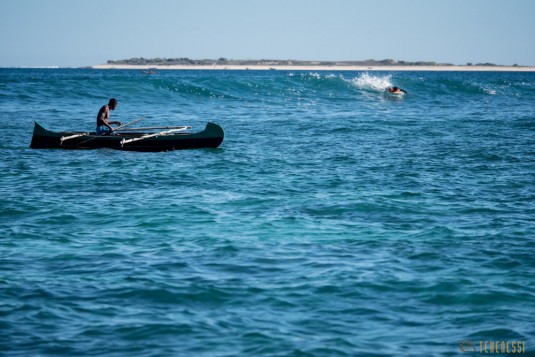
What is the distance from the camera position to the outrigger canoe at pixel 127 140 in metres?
20.9

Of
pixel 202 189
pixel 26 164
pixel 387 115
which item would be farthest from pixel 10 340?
pixel 387 115

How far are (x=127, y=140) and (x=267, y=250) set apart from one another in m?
11.6

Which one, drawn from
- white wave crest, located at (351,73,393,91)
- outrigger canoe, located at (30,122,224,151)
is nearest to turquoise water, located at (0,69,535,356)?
outrigger canoe, located at (30,122,224,151)

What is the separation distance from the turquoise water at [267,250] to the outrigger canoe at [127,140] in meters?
0.38

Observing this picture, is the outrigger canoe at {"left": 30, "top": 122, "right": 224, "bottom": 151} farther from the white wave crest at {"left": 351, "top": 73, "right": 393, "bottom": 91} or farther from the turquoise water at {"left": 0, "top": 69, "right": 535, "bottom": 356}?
the white wave crest at {"left": 351, "top": 73, "right": 393, "bottom": 91}

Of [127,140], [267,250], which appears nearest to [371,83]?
[127,140]

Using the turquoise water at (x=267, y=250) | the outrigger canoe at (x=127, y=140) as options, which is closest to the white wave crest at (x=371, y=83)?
the turquoise water at (x=267, y=250)

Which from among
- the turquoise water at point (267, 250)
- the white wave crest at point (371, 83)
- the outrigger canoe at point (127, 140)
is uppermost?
the white wave crest at point (371, 83)

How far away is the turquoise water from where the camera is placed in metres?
7.16

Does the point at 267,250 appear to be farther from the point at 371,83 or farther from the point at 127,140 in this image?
the point at 371,83

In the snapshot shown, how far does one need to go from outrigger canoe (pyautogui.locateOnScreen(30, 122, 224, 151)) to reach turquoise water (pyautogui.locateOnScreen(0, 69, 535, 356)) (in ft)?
1.24

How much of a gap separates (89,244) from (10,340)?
11.1 ft

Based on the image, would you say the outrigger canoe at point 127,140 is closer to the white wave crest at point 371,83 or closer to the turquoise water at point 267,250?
the turquoise water at point 267,250

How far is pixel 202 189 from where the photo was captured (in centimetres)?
1491
